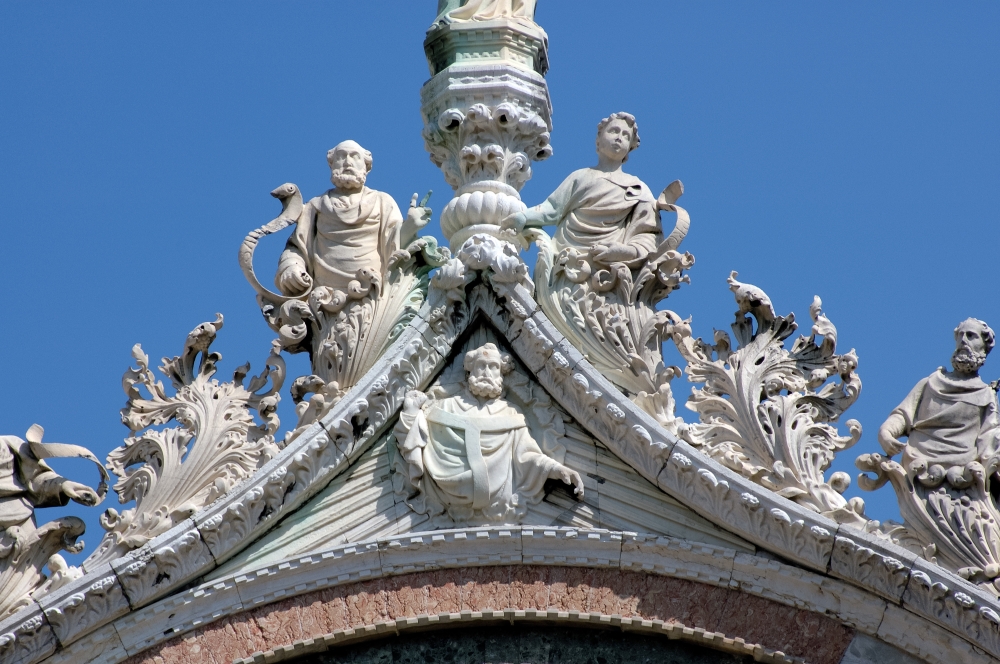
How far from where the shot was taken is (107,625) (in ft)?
46.3

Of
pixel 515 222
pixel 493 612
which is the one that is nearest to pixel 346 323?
pixel 515 222

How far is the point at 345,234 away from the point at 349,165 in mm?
438

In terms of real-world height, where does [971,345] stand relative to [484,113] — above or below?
below

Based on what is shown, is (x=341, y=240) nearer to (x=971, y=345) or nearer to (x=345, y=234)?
(x=345, y=234)

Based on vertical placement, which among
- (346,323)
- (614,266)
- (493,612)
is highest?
(346,323)

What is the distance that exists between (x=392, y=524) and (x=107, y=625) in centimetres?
159

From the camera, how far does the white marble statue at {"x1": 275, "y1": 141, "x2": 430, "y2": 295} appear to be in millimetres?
15133

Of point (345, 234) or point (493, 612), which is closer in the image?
point (493, 612)

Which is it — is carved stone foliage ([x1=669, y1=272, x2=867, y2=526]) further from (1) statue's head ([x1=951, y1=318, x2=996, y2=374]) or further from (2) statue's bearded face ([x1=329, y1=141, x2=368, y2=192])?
(2) statue's bearded face ([x1=329, y1=141, x2=368, y2=192])

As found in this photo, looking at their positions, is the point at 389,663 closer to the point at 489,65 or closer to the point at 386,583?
the point at 386,583

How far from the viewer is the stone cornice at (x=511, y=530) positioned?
13.5 m

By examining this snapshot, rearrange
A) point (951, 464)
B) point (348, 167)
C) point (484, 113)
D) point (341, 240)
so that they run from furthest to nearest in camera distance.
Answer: point (484, 113), point (348, 167), point (341, 240), point (951, 464)

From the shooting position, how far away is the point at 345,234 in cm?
1527

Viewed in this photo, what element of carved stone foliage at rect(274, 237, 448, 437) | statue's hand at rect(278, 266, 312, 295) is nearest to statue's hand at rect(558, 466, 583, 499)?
carved stone foliage at rect(274, 237, 448, 437)
